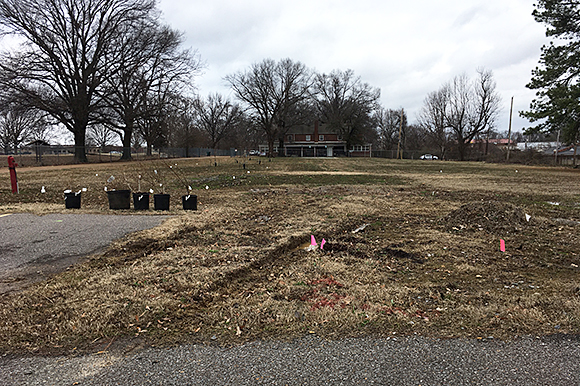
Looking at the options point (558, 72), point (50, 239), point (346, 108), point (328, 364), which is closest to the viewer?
point (328, 364)

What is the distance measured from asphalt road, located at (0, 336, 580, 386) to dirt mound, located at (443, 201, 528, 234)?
4.22 m

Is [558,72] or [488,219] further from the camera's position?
[558,72]

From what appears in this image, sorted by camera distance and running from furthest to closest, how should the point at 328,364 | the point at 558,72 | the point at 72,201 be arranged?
the point at 558,72 < the point at 72,201 < the point at 328,364

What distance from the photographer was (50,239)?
235 inches

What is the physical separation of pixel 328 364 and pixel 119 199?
7.80 metres

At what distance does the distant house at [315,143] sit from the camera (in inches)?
2830

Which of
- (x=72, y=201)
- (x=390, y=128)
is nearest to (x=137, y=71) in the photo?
(x=72, y=201)

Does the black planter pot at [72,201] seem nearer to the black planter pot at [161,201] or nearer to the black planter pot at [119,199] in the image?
the black planter pot at [119,199]

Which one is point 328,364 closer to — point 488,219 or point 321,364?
point 321,364

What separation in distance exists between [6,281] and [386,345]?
4.40 metres

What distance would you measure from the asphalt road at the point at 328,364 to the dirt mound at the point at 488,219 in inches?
166

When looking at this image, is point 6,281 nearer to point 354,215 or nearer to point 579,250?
point 354,215

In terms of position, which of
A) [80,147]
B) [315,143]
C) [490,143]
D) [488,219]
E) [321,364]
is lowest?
[321,364]

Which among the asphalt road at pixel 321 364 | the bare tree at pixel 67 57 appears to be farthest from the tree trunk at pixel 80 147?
the asphalt road at pixel 321 364
